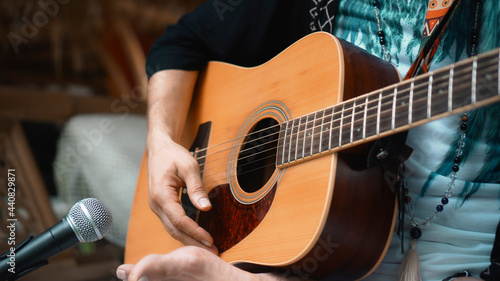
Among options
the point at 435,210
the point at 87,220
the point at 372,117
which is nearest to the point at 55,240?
the point at 87,220

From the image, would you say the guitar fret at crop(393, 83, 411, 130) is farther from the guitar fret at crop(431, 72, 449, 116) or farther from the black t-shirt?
the black t-shirt

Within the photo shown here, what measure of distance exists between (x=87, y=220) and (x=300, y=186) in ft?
1.13

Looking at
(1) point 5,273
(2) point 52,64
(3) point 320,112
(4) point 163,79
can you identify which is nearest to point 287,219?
(3) point 320,112

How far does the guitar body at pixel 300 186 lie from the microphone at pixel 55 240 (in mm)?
247

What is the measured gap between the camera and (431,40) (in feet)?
2.22

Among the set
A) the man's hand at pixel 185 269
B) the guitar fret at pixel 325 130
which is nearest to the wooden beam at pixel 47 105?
the man's hand at pixel 185 269

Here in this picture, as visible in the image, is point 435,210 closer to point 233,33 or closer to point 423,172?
point 423,172

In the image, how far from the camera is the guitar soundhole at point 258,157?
0.79 metres

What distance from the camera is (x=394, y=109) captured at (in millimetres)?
558

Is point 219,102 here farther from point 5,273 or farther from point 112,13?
point 112,13

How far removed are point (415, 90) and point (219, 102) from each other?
51cm

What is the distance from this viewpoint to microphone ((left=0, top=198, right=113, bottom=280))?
2.21 ft

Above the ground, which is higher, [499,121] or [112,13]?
[112,13]

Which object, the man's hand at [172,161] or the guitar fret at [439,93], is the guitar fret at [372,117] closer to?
the guitar fret at [439,93]
